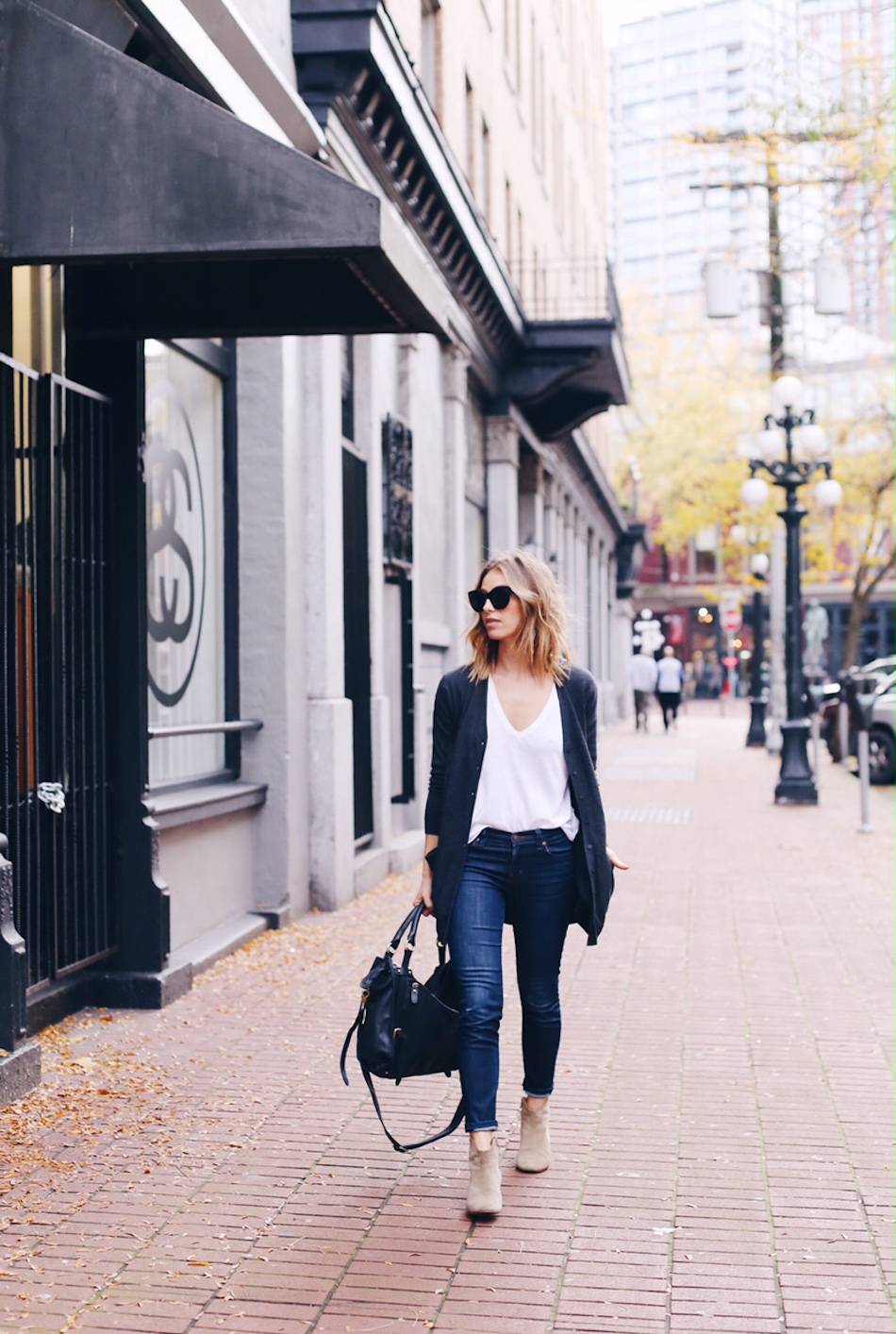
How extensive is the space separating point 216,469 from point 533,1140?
5803mm

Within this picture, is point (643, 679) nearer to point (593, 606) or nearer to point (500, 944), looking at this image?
point (593, 606)

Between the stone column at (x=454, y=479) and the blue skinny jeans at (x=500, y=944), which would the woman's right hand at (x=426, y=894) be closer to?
the blue skinny jeans at (x=500, y=944)

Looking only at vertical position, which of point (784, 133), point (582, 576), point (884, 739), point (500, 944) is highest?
point (784, 133)

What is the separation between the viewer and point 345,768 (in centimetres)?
1118

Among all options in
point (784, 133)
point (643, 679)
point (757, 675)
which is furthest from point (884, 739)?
point (643, 679)

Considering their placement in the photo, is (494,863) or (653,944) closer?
(494,863)

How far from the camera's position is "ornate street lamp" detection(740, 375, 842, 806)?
1938 centimetres

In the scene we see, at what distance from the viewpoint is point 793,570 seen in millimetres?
20453

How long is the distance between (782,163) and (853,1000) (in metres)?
21.4

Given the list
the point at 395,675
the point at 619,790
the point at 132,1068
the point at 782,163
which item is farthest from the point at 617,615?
the point at 132,1068

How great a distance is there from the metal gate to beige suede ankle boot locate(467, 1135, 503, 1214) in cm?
253

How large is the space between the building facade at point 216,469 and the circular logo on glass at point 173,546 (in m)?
0.03

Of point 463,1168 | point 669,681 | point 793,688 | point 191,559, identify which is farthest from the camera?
point 669,681

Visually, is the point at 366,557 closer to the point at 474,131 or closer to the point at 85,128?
the point at 85,128
